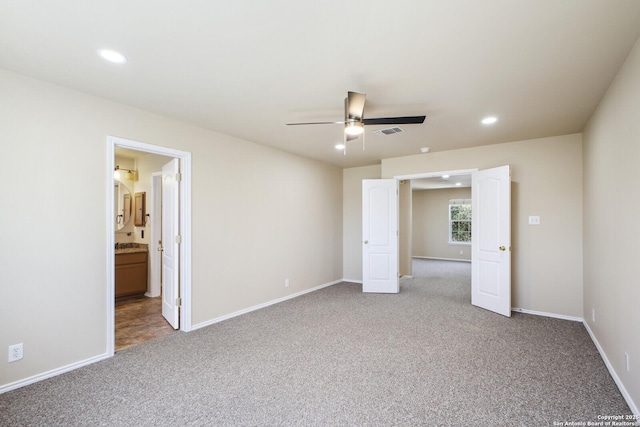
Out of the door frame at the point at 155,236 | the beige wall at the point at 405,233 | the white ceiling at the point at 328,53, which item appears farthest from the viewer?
the beige wall at the point at 405,233

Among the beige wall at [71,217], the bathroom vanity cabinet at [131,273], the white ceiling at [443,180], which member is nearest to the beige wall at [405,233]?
the white ceiling at [443,180]

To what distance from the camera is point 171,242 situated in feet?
12.5

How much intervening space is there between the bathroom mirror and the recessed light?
3900mm

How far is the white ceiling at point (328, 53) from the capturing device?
5.72ft

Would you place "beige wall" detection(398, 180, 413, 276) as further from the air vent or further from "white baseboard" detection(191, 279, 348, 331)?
the air vent

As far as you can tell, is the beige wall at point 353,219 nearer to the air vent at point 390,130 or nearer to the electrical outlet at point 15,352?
the air vent at point 390,130

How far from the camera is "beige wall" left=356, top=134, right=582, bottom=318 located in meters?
4.13

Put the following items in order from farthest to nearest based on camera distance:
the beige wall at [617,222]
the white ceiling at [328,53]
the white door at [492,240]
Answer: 1. the white door at [492,240]
2. the beige wall at [617,222]
3. the white ceiling at [328,53]

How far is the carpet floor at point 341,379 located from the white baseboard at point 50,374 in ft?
0.18

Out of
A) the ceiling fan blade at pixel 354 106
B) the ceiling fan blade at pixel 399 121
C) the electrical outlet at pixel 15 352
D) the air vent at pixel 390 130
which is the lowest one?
the electrical outlet at pixel 15 352

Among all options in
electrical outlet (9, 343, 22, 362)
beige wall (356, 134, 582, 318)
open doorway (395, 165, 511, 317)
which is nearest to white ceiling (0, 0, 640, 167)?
beige wall (356, 134, 582, 318)

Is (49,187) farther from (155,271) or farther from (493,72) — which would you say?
(493,72)

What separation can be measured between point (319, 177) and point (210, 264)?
9.41ft

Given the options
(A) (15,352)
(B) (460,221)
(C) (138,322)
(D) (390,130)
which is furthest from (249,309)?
(B) (460,221)
